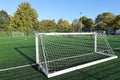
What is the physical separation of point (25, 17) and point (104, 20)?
3305 centimetres

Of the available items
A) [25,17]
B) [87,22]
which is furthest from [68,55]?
[87,22]

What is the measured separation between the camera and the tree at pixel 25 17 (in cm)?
4047

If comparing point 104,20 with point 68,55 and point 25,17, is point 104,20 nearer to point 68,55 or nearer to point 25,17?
point 25,17

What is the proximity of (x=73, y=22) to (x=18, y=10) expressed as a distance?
31890 millimetres

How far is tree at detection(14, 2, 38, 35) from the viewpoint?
40469 mm

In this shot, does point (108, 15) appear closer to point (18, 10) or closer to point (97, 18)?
point (97, 18)

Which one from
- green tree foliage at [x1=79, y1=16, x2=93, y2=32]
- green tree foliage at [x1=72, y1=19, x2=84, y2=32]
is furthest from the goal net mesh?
green tree foliage at [x1=79, y1=16, x2=93, y2=32]

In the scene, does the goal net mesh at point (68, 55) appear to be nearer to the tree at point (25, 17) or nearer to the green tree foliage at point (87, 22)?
the tree at point (25, 17)

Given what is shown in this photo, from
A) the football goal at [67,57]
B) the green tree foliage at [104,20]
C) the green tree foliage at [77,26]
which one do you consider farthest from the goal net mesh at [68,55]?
the green tree foliage at [104,20]

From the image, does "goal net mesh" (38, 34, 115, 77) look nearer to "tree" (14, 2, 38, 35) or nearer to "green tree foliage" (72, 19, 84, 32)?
"tree" (14, 2, 38, 35)

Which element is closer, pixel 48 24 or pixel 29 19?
pixel 29 19

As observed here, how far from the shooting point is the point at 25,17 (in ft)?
136

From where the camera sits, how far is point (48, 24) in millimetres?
57438

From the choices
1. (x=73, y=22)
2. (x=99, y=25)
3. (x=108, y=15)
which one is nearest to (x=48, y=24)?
(x=73, y=22)
